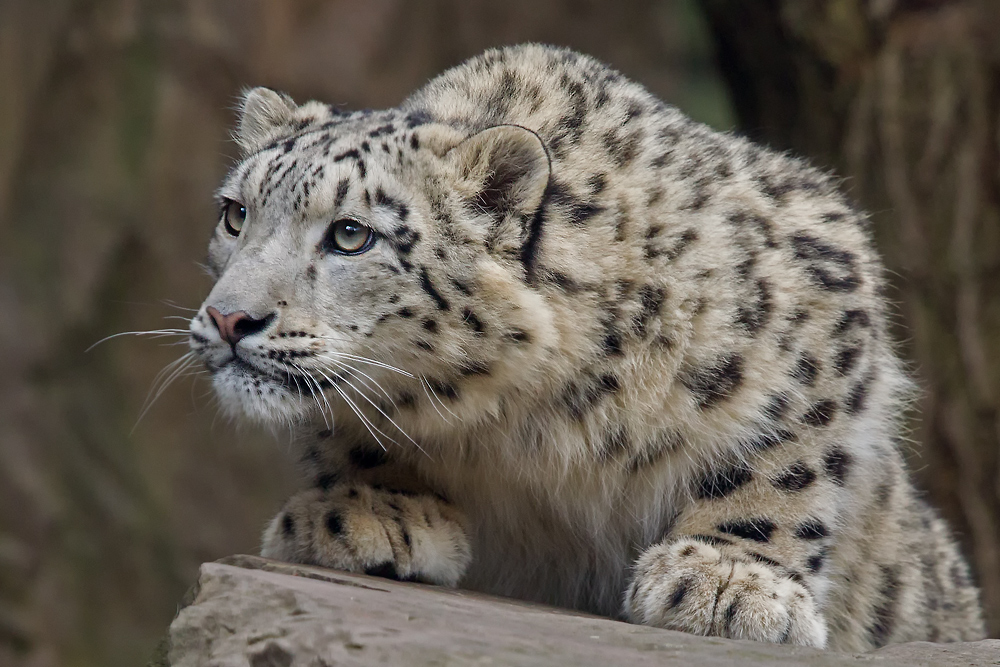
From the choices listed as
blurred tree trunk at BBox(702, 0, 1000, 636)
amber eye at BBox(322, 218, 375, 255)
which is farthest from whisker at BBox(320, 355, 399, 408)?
blurred tree trunk at BBox(702, 0, 1000, 636)

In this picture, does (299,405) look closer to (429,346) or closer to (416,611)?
(429,346)

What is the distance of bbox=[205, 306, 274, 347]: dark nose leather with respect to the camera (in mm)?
3428

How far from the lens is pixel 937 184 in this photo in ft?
18.8

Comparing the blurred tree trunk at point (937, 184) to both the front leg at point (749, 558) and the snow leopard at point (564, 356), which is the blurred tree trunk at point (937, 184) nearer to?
the snow leopard at point (564, 356)

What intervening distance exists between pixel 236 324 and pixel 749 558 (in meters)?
1.65

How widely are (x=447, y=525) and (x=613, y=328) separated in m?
0.82

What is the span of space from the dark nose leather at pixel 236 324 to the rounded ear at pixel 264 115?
0.97 metres

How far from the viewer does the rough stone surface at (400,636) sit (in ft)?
8.57

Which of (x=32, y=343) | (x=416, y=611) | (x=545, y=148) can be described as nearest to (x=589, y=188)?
(x=545, y=148)

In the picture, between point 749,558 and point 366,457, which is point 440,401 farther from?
point 749,558

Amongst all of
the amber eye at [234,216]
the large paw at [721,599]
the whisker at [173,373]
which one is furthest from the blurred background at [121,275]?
the large paw at [721,599]

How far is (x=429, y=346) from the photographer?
359cm

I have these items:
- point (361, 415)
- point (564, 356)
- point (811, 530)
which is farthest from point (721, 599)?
point (361, 415)

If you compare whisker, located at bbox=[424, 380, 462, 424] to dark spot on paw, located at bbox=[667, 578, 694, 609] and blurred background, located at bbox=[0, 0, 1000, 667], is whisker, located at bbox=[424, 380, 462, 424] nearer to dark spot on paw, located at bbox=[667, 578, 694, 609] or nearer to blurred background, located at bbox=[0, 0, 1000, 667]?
dark spot on paw, located at bbox=[667, 578, 694, 609]
